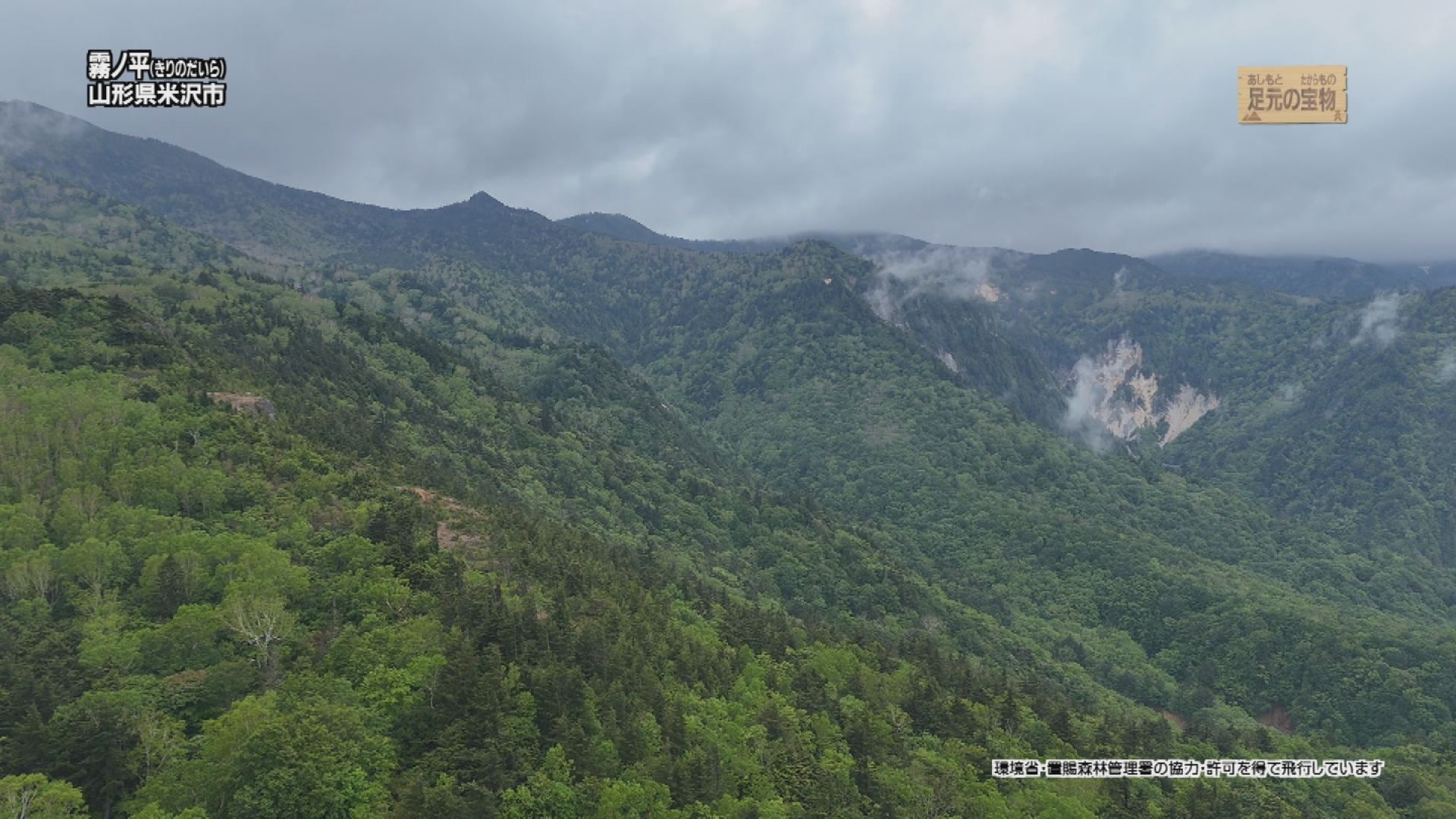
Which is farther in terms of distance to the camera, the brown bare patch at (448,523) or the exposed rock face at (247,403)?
the exposed rock face at (247,403)

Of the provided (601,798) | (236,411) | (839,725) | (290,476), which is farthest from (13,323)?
(839,725)

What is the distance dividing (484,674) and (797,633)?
65.4m

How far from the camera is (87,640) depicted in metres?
72.7

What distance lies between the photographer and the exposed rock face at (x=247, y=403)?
13012cm

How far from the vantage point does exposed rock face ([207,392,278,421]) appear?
130 metres

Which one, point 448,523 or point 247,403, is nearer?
point 448,523

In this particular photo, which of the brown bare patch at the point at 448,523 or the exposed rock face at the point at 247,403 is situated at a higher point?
the exposed rock face at the point at 247,403

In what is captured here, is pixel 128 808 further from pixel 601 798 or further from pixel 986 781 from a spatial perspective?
pixel 986 781

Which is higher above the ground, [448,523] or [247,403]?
[247,403]

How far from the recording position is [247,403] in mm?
134375

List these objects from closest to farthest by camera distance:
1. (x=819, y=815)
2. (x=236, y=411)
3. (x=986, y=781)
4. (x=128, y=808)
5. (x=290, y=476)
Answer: (x=128, y=808), (x=819, y=815), (x=986, y=781), (x=290, y=476), (x=236, y=411)

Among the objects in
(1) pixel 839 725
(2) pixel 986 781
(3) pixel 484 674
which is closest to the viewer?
(3) pixel 484 674

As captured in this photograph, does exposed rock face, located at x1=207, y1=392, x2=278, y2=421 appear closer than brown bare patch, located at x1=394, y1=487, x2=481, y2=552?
No

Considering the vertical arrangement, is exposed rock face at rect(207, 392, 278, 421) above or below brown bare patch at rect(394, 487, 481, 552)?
above
